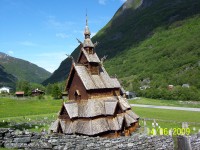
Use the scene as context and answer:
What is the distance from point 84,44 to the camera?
4231 centimetres

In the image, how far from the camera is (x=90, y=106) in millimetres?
37656

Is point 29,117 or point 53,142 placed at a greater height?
point 29,117

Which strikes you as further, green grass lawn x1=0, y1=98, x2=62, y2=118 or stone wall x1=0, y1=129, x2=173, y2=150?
green grass lawn x1=0, y1=98, x2=62, y2=118

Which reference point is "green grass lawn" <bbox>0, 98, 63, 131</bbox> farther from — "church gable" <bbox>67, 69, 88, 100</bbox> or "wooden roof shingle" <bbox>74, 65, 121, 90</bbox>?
"wooden roof shingle" <bbox>74, 65, 121, 90</bbox>

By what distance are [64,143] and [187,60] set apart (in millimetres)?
156168

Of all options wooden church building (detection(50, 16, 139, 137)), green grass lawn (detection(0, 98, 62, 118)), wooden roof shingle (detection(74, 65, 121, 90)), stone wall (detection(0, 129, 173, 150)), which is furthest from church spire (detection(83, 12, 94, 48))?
green grass lawn (detection(0, 98, 62, 118))

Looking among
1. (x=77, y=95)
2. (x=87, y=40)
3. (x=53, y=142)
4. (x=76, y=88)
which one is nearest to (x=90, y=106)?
(x=77, y=95)

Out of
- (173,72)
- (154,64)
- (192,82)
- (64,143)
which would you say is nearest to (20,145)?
(64,143)

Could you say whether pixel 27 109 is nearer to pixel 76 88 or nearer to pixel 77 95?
pixel 76 88

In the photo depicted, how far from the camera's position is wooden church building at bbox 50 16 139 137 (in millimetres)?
36875

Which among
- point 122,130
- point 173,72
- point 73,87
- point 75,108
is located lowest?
point 122,130

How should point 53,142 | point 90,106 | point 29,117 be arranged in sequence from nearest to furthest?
point 53,142, point 90,106, point 29,117

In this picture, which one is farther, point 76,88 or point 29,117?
point 29,117

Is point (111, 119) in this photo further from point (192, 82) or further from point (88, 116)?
point (192, 82)
